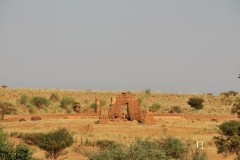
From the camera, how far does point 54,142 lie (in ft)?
83.8

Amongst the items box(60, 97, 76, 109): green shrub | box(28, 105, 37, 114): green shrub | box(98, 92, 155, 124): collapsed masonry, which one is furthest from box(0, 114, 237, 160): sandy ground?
box(60, 97, 76, 109): green shrub

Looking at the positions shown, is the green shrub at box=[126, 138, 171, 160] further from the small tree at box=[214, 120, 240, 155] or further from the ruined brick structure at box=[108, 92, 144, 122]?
the ruined brick structure at box=[108, 92, 144, 122]

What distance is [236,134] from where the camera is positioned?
89.7 feet

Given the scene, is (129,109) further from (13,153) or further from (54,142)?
(13,153)

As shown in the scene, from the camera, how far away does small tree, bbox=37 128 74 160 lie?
25.7m

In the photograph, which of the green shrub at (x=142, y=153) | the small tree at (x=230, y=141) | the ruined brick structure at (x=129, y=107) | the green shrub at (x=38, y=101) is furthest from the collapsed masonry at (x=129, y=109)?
the green shrub at (x=142, y=153)

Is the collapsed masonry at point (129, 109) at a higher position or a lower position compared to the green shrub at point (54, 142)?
higher

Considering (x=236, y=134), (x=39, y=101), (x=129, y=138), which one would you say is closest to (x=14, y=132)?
(x=129, y=138)

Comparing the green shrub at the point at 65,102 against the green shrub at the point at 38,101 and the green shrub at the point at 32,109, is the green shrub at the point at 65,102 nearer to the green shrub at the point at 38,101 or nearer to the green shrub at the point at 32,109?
the green shrub at the point at 38,101

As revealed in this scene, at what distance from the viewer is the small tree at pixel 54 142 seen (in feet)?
84.3

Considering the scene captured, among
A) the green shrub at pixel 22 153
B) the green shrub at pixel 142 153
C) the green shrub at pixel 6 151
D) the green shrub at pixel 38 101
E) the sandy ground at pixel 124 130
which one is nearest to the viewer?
the green shrub at pixel 142 153

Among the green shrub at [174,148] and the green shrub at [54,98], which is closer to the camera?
the green shrub at [174,148]

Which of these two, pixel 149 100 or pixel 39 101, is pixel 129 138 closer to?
pixel 39 101

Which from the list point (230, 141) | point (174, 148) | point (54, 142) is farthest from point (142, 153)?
point (230, 141)
